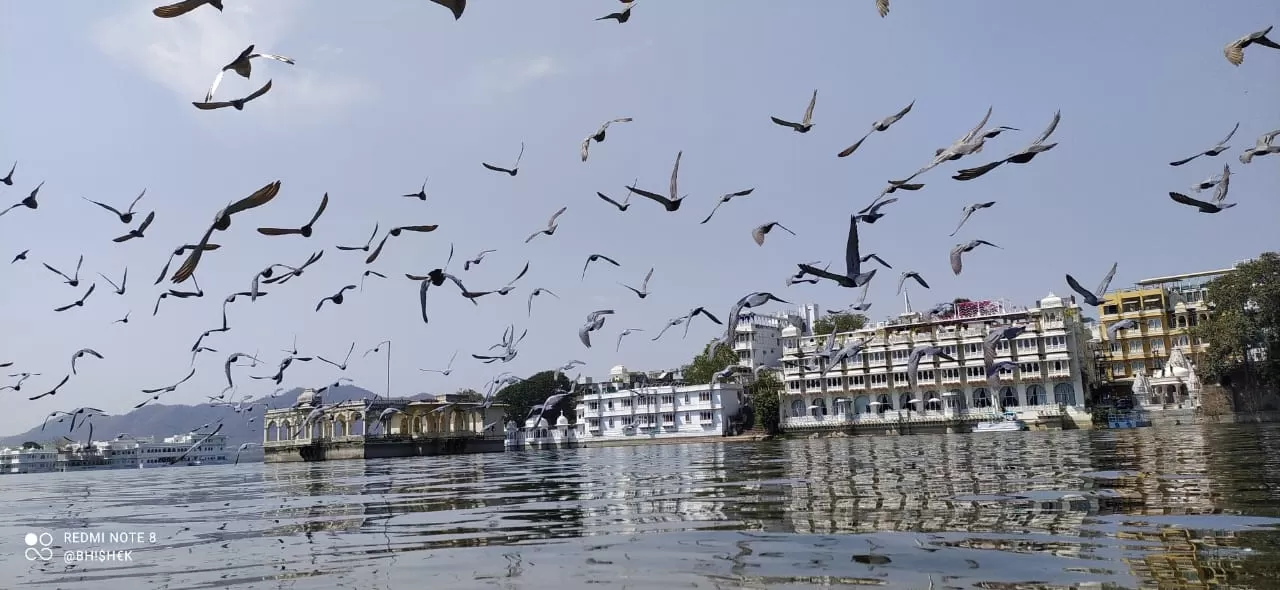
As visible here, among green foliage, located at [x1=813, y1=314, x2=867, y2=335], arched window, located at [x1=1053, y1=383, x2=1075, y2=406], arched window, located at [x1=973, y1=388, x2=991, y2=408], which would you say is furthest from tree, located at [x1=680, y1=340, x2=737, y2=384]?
arched window, located at [x1=1053, y1=383, x2=1075, y2=406]

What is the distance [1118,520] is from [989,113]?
5.16 metres

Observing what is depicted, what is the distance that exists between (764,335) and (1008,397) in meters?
35.1

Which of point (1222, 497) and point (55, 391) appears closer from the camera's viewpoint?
point (1222, 497)

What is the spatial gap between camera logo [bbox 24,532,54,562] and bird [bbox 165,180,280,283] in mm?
3466

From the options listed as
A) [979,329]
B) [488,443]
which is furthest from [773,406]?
[488,443]

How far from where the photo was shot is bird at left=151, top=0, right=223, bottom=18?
5598mm

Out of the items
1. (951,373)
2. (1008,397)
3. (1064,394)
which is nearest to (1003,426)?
(1008,397)

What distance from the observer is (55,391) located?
2222cm

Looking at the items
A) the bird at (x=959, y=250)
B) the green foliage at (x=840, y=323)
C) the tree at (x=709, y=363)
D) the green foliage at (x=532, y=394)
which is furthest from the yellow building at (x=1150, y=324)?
the bird at (x=959, y=250)

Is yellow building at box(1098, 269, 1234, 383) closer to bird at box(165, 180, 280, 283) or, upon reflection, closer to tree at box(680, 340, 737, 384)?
tree at box(680, 340, 737, 384)

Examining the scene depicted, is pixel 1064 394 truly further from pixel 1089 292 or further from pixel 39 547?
pixel 39 547

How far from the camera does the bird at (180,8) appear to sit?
5598mm

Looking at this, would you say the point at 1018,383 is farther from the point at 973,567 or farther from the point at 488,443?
the point at 973,567

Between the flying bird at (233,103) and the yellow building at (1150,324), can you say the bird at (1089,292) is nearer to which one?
the flying bird at (233,103)
